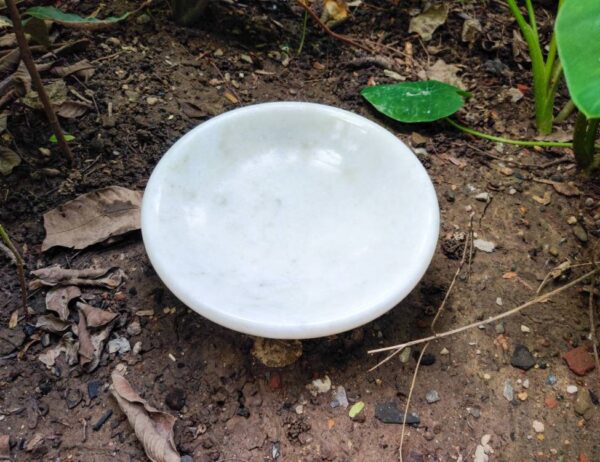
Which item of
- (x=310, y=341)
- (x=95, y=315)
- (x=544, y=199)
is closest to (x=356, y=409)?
(x=310, y=341)

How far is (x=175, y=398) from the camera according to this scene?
129 centimetres

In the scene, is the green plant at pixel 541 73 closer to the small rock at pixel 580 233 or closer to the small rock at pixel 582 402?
the small rock at pixel 580 233

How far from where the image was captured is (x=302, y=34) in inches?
81.4

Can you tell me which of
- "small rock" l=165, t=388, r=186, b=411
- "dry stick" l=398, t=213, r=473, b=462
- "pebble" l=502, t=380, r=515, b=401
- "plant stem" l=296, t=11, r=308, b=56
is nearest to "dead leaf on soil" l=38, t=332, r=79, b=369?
"small rock" l=165, t=388, r=186, b=411

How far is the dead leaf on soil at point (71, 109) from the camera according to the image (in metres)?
1.69

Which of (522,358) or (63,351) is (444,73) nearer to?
(522,358)

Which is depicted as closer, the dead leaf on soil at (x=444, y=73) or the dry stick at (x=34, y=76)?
the dry stick at (x=34, y=76)

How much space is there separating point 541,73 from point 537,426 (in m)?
1.02

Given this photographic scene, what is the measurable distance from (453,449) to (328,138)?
2.57 ft

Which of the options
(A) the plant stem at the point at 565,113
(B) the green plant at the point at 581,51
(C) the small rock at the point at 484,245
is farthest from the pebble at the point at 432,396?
(A) the plant stem at the point at 565,113

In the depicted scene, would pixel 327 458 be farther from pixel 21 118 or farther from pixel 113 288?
pixel 21 118

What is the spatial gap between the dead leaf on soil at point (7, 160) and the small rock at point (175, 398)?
734mm

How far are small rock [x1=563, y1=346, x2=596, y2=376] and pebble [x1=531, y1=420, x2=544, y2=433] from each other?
0.54 feet

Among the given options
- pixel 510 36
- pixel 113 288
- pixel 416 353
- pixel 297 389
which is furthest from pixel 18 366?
pixel 510 36
